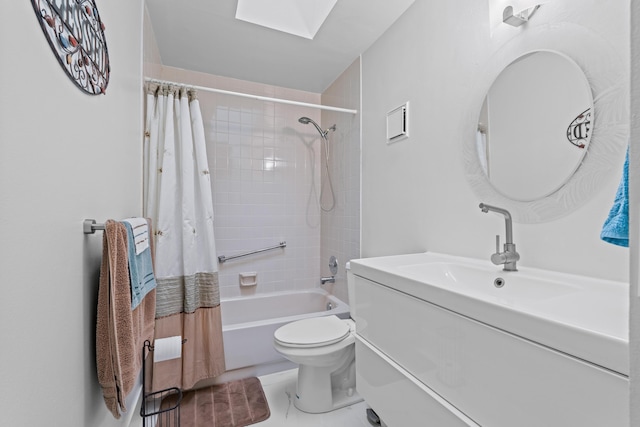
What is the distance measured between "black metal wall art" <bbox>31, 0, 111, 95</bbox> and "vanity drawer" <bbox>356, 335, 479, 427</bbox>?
4.34ft

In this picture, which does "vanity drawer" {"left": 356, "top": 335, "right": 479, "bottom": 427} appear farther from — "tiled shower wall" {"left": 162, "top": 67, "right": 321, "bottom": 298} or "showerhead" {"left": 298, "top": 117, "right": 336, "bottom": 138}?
"showerhead" {"left": 298, "top": 117, "right": 336, "bottom": 138}

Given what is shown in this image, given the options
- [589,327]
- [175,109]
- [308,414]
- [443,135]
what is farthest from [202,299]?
[589,327]

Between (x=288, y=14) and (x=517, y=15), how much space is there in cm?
134

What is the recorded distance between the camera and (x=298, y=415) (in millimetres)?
1649

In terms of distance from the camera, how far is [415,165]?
1.65 m

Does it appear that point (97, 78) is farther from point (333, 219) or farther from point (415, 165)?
point (333, 219)

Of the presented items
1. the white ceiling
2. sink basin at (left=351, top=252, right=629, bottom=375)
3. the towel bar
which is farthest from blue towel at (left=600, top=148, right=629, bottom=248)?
the white ceiling

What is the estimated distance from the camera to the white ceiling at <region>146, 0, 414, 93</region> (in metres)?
1.71

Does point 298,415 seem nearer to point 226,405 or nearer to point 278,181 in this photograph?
point 226,405

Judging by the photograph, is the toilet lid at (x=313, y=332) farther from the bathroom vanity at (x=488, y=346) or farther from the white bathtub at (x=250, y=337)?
the bathroom vanity at (x=488, y=346)

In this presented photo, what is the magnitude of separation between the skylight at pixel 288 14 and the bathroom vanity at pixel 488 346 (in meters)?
1.60

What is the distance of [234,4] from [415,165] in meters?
1.38

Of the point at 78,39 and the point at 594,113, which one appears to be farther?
the point at 594,113

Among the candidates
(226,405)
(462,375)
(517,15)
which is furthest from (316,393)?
(517,15)
